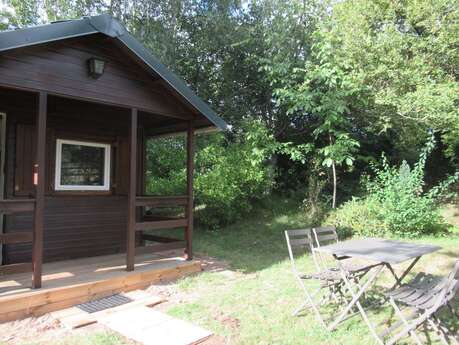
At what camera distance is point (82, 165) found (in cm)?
573

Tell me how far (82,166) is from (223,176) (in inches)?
149

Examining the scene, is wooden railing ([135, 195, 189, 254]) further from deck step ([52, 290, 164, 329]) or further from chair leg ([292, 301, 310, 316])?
chair leg ([292, 301, 310, 316])

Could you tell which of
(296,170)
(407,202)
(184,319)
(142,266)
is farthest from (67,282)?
(296,170)

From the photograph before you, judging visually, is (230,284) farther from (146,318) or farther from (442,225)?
(442,225)

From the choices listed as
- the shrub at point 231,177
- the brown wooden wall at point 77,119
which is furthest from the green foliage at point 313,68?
the brown wooden wall at point 77,119

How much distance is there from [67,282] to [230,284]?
202 cm

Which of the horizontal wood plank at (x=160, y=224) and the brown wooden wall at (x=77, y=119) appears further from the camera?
the horizontal wood plank at (x=160, y=224)

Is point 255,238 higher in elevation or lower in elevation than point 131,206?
lower

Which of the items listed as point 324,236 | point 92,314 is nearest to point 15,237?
point 92,314

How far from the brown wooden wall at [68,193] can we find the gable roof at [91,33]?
1476 mm

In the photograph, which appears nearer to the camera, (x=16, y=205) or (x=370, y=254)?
(x=370, y=254)

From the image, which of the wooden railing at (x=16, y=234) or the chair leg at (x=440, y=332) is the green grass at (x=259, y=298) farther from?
the wooden railing at (x=16, y=234)

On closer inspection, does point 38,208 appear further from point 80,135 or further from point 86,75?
point 80,135

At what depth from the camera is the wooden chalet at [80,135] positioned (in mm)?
3799
